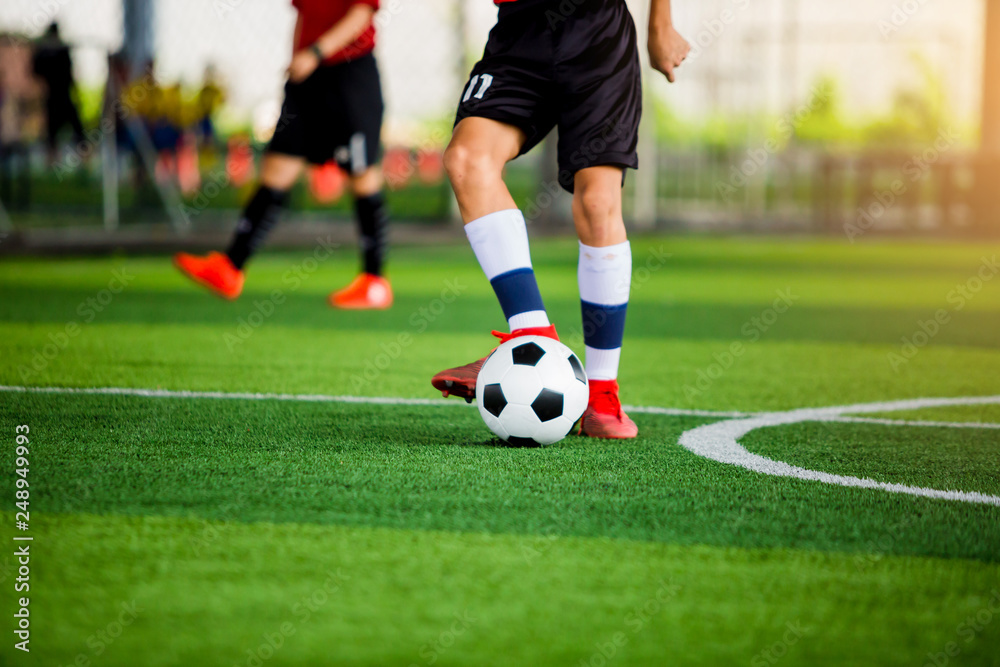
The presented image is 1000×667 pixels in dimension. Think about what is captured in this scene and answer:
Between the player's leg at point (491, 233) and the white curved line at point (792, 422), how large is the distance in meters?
0.51

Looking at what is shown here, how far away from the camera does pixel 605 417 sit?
10.3ft

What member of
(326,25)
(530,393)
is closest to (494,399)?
(530,393)

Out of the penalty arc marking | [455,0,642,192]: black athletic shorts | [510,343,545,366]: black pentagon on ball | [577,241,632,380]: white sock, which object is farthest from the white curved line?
[455,0,642,192]: black athletic shorts

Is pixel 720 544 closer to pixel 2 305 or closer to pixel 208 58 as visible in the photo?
pixel 2 305

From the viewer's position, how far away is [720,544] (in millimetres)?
2062

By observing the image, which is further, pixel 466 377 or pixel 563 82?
pixel 563 82

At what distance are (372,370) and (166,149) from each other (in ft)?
45.2

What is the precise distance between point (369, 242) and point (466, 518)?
439 centimetres

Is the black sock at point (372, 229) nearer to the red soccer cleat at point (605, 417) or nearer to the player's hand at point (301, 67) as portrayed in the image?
the player's hand at point (301, 67)

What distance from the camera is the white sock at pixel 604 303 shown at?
3271 millimetres

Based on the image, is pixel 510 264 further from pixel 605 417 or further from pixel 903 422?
pixel 903 422

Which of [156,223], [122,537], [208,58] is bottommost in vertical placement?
[156,223]

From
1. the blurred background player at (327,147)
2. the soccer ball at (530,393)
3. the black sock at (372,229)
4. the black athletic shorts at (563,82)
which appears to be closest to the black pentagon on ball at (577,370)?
the soccer ball at (530,393)

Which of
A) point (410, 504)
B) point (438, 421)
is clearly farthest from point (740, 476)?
point (438, 421)
